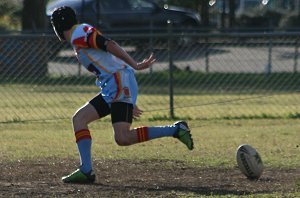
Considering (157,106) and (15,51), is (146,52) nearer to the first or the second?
(157,106)

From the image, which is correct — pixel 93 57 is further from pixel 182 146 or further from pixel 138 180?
pixel 182 146

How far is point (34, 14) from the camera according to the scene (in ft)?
82.0

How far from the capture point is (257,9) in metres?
37.1

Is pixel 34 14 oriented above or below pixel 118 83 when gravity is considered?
below

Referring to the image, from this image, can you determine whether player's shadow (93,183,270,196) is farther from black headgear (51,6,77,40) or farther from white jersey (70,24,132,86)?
black headgear (51,6,77,40)

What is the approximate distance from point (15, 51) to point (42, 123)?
168cm

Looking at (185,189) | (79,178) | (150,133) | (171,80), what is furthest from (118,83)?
(171,80)

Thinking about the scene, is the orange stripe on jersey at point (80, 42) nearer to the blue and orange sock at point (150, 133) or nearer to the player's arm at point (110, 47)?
the player's arm at point (110, 47)

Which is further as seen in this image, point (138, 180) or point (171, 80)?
point (171, 80)

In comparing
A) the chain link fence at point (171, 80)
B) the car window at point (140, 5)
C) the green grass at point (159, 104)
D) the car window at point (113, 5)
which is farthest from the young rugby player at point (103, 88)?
the car window at point (140, 5)

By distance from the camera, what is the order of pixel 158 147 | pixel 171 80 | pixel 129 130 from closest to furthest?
pixel 129 130, pixel 158 147, pixel 171 80

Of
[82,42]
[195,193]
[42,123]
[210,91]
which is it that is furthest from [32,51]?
[195,193]

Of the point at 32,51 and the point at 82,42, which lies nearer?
the point at 82,42

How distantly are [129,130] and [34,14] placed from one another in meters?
16.7
